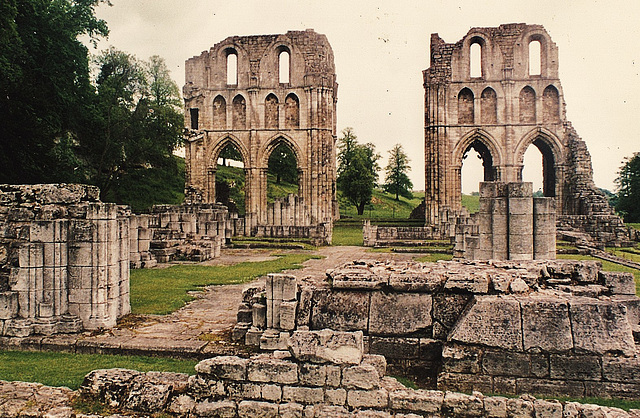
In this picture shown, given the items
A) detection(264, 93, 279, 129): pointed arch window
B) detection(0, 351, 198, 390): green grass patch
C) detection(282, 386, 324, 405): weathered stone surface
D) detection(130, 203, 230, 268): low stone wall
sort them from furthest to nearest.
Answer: detection(264, 93, 279, 129): pointed arch window → detection(130, 203, 230, 268): low stone wall → detection(0, 351, 198, 390): green grass patch → detection(282, 386, 324, 405): weathered stone surface

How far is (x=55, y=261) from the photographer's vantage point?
8.12 meters

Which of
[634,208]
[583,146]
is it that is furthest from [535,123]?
[634,208]

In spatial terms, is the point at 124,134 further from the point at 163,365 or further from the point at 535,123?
the point at 163,365

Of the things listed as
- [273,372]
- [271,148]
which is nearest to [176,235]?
[271,148]

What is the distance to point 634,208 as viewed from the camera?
154 feet

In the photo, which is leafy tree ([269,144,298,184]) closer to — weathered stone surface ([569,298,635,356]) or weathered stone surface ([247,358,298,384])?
weathered stone surface ([569,298,635,356])

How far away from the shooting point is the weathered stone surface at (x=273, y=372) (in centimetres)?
458

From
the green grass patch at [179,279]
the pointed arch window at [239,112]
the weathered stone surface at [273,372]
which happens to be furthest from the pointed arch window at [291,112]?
the weathered stone surface at [273,372]

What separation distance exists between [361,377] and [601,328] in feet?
9.89

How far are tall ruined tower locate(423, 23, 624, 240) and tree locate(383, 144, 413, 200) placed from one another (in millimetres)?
27773

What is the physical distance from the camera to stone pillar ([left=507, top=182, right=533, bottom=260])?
38.3 feet

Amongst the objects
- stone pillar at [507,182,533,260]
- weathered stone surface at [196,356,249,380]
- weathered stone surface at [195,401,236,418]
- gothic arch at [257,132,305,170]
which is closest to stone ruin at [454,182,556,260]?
stone pillar at [507,182,533,260]

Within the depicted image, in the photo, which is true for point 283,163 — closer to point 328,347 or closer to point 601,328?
point 601,328

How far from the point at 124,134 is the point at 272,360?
36.2 m
